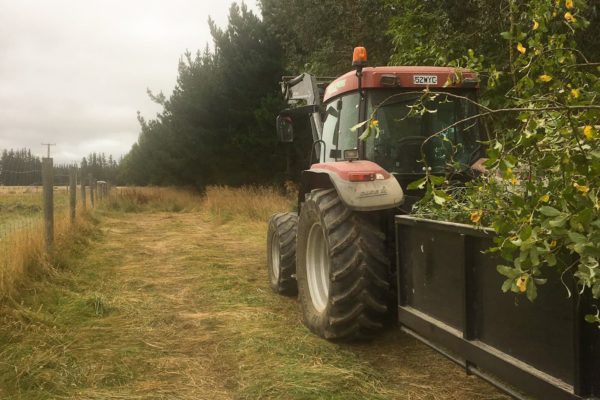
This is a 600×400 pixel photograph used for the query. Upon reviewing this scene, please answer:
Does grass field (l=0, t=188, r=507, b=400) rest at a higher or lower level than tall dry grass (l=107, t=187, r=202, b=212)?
lower

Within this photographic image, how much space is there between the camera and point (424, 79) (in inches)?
168

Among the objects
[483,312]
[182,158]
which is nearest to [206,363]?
[483,312]

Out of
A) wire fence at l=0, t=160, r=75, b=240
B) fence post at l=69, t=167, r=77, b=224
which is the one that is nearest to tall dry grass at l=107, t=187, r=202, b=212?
wire fence at l=0, t=160, r=75, b=240

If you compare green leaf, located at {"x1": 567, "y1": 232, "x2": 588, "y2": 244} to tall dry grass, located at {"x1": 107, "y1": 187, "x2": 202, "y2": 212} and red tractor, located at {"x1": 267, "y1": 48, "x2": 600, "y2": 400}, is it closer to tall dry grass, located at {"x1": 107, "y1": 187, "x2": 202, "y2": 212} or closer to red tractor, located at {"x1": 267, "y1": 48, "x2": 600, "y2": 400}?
red tractor, located at {"x1": 267, "y1": 48, "x2": 600, "y2": 400}

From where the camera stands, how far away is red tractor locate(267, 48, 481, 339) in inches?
141

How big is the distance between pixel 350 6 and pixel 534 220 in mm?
9886

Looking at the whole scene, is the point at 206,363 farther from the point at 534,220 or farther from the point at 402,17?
the point at 402,17

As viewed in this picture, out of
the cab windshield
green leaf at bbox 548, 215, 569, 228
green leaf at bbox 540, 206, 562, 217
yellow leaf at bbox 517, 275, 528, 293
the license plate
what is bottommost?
yellow leaf at bbox 517, 275, 528, 293

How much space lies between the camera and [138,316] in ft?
15.8

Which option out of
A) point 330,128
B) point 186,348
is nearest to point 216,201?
point 330,128

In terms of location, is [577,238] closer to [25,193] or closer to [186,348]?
[186,348]

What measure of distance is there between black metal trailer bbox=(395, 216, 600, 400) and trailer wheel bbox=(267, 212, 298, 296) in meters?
2.36

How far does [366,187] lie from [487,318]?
133 cm

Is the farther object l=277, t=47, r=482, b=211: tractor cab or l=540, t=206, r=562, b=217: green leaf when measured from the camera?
l=277, t=47, r=482, b=211: tractor cab
